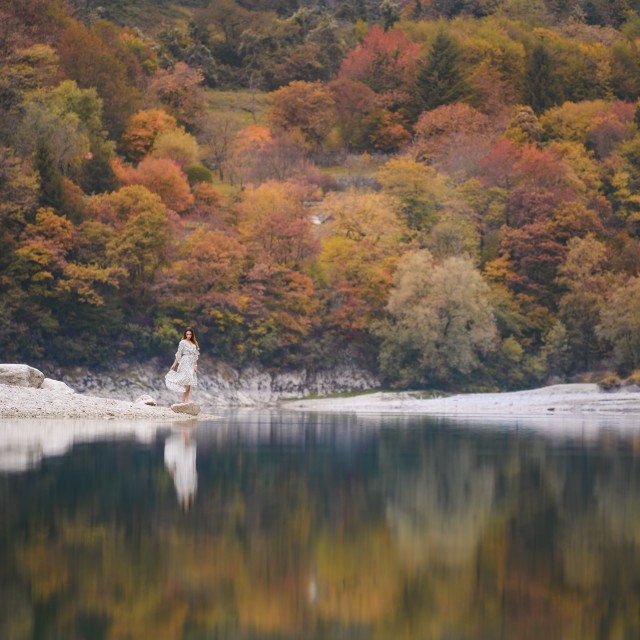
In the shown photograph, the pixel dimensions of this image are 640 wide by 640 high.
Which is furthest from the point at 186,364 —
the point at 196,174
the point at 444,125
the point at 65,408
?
the point at 444,125

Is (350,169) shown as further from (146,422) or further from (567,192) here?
(146,422)

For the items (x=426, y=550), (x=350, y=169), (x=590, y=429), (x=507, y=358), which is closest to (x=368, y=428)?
(x=590, y=429)

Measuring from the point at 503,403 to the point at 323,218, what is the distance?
26595mm

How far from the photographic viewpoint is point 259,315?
53625 millimetres

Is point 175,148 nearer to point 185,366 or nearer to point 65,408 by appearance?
point 185,366

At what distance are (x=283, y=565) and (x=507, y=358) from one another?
166 feet

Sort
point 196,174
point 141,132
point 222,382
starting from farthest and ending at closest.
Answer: point 141,132, point 196,174, point 222,382

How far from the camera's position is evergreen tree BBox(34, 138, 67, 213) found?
155ft

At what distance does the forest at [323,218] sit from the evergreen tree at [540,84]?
14 cm

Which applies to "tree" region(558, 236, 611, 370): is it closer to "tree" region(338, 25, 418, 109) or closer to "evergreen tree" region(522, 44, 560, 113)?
"evergreen tree" region(522, 44, 560, 113)

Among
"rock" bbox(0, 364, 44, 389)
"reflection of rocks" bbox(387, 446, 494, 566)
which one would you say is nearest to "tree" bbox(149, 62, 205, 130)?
"rock" bbox(0, 364, 44, 389)

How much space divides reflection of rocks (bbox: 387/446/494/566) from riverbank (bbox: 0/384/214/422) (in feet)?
39.5

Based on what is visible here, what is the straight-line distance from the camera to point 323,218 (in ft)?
214

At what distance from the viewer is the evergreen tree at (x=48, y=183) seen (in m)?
47.2
